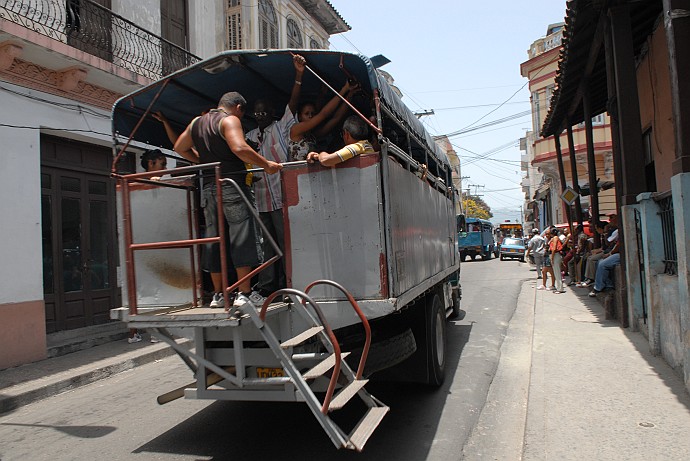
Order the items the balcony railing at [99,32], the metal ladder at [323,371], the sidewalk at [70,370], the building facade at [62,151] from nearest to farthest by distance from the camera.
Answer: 1. the metal ladder at [323,371]
2. the sidewalk at [70,370]
3. the building facade at [62,151]
4. the balcony railing at [99,32]

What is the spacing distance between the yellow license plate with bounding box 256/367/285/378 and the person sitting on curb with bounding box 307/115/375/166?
4.90 feet

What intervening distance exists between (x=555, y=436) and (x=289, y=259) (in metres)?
2.46

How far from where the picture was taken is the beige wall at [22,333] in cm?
730

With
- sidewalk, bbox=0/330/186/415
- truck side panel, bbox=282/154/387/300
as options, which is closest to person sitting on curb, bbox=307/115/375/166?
truck side panel, bbox=282/154/387/300

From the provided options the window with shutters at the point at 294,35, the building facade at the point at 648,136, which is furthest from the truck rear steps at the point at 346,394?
the window with shutters at the point at 294,35

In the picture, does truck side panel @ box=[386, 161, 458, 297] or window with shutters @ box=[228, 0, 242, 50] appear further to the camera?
window with shutters @ box=[228, 0, 242, 50]

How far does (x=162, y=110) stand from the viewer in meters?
5.17

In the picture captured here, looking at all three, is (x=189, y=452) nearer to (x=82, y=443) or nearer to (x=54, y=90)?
(x=82, y=443)

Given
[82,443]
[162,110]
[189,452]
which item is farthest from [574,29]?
[82,443]

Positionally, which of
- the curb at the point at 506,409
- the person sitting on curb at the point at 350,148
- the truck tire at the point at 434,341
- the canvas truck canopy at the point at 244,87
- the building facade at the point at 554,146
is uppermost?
the building facade at the point at 554,146

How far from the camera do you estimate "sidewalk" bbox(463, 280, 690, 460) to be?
12.4 ft

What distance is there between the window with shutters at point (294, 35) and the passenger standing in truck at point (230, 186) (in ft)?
46.2

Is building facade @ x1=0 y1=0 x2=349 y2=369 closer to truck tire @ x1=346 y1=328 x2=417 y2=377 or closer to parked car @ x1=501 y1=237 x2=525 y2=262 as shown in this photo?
truck tire @ x1=346 y1=328 x2=417 y2=377

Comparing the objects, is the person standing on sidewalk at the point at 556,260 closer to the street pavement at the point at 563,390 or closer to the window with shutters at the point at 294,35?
the street pavement at the point at 563,390
